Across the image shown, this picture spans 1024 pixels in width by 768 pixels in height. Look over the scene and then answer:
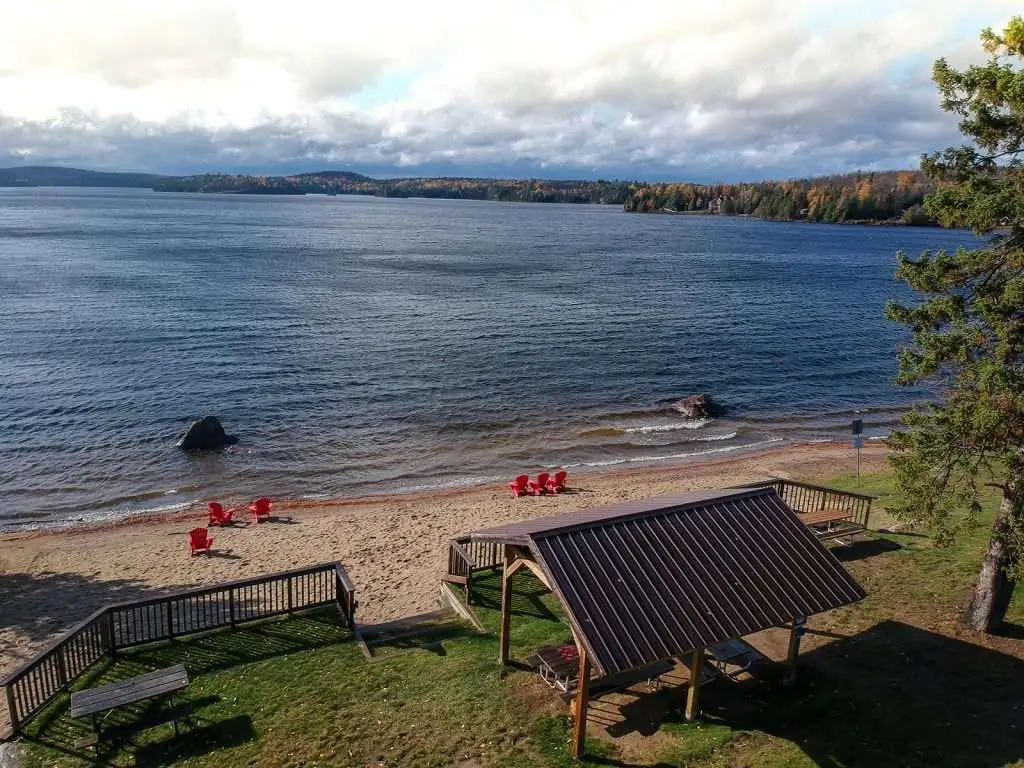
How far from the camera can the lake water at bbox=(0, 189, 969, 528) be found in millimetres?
32625

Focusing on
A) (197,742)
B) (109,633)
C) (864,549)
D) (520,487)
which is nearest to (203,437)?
(520,487)

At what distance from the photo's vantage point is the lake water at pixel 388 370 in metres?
32.6

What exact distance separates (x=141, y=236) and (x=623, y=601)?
135154mm

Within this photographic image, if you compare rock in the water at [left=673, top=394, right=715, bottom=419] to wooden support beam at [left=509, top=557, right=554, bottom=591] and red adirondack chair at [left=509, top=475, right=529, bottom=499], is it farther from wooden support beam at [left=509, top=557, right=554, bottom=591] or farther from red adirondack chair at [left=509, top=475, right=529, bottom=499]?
wooden support beam at [left=509, top=557, right=554, bottom=591]

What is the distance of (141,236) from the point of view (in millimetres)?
126062

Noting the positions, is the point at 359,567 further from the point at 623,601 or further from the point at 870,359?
the point at 870,359

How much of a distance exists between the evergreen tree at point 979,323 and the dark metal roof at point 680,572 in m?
3.40

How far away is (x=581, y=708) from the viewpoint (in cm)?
1143

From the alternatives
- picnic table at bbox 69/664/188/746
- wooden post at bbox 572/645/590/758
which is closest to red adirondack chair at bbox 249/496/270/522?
picnic table at bbox 69/664/188/746

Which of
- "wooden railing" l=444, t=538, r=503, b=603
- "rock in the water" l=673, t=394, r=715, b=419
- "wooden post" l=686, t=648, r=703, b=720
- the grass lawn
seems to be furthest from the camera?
"rock in the water" l=673, t=394, r=715, b=419

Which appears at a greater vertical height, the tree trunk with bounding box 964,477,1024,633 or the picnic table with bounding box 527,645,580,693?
the tree trunk with bounding box 964,477,1024,633

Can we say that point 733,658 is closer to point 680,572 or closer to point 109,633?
point 680,572

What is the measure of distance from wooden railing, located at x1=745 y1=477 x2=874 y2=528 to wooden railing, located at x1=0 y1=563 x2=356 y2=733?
12.8 meters

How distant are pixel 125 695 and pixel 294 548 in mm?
11406
